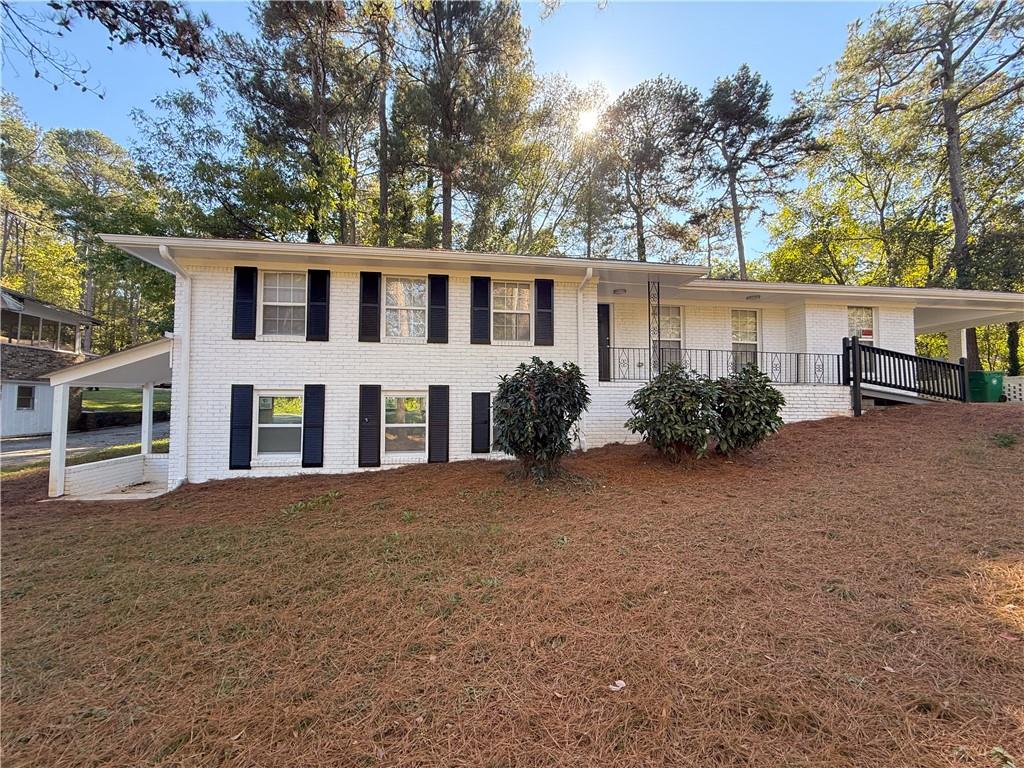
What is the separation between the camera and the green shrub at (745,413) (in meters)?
6.40

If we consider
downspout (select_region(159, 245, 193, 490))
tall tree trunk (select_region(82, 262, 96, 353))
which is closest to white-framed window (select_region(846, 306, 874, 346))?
downspout (select_region(159, 245, 193, 490))

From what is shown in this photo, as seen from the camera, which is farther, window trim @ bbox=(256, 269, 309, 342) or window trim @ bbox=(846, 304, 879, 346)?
window trim @ bbox=(846, 304, 879, 346)

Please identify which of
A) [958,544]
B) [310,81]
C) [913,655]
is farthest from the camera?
[310,81]

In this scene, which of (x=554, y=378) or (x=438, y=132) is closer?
(x=554, y=378)

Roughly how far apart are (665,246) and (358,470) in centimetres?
1681

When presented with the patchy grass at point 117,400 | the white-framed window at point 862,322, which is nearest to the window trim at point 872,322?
the white-framed window at point 862,322

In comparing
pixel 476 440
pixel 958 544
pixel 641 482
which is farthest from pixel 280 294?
pixel 958 544

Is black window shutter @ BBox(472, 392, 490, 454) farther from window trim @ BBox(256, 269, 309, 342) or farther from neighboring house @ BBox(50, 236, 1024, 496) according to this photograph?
window trim @ BBox(256, 269, 309, 342)

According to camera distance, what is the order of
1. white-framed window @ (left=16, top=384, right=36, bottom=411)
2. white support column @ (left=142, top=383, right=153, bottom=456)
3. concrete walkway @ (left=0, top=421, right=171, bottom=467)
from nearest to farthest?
white support column @ (left=142, top=383, right=153, bottom=456)
concrete walkway @ (left=0, top=421, right=171, bottom=467)
white-framed window @ (left=16, top=384, right=36, bottom=411)

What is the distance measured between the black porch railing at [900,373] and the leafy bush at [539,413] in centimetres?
753

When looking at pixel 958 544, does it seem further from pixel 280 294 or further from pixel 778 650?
pixel 280 294

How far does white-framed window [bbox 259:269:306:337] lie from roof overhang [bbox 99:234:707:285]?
33 cm

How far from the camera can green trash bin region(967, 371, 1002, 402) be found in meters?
11.0

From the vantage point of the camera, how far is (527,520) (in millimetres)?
4766
